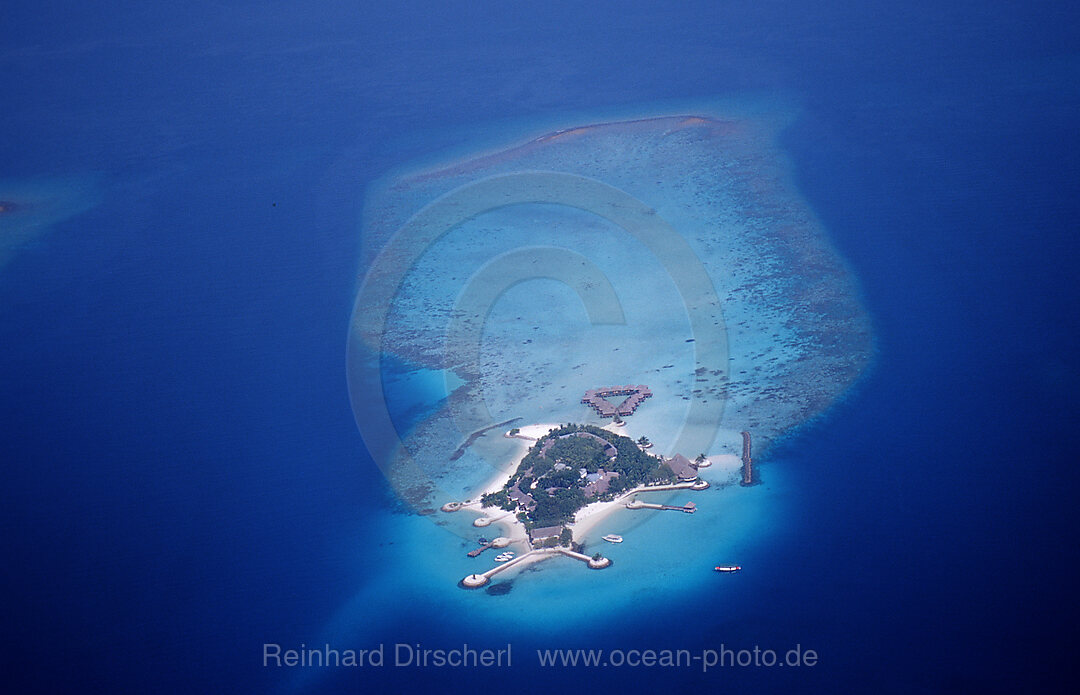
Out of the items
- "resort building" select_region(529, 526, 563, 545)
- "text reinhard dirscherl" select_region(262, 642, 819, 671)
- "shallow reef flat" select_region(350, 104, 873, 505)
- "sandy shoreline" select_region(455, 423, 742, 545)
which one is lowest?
"text reinhard dirscherl" select_region(262, 642, 819, 671)

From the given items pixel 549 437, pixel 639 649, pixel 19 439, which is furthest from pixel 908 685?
pixel 19 439

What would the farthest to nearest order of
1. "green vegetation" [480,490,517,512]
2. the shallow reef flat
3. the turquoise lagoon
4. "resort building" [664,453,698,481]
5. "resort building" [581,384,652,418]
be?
the shallow reef flat
"resort building" [581,384,652,418]
"resort building" [664,453,698,481]
"green vegetation" [480,490,517,512]
the turquoise lagoon

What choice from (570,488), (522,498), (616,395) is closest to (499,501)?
(522,498)

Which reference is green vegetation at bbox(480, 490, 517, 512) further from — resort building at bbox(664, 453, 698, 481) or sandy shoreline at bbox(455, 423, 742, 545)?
resort building at bbox(664, 453, 698, 481)

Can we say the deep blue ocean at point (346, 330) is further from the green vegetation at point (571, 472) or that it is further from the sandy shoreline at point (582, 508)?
the green vegetation at point (571, 472)

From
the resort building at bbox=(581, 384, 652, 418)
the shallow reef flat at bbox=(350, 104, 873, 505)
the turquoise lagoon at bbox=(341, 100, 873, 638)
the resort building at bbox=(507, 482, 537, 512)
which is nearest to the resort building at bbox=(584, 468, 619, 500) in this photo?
the turquoise lagoon at bbox=(341, 100, 873, 638)

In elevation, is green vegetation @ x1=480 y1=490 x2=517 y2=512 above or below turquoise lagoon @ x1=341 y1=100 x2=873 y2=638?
below
